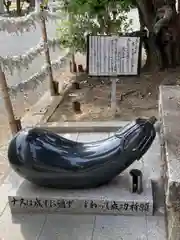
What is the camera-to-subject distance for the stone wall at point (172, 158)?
8.44 ft

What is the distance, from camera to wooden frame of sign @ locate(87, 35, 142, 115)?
5473 mm

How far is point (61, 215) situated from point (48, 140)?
0.75 meters

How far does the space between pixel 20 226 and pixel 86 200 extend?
68 centimetres

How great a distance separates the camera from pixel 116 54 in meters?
5.50

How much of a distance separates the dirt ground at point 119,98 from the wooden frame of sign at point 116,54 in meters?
0.89

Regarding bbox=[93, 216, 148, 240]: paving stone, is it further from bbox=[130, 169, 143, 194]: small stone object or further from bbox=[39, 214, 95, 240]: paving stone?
bbox=[130, 169, 143, 194]: small stone object

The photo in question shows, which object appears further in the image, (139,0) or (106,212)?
A: (139,0)

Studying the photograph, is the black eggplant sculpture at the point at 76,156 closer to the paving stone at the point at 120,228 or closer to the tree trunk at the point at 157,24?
the paving stone at the point at 120,228

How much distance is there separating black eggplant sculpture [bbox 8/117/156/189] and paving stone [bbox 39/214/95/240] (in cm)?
32

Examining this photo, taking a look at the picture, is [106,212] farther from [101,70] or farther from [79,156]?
[101,70]

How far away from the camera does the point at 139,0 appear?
774cm

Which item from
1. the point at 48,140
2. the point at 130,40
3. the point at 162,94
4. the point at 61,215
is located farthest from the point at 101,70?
the point at 61,215

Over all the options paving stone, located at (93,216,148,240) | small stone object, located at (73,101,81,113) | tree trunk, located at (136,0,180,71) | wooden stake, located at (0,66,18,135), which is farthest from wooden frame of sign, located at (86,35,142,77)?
paving stone, located at (93,216,148,240)

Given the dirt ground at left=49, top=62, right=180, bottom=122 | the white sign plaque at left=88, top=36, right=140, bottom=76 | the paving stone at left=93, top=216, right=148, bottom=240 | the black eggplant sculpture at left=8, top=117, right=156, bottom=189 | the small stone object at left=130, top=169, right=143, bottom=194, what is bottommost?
the paving stone at left=93, top=216, right=148, bottom=240
